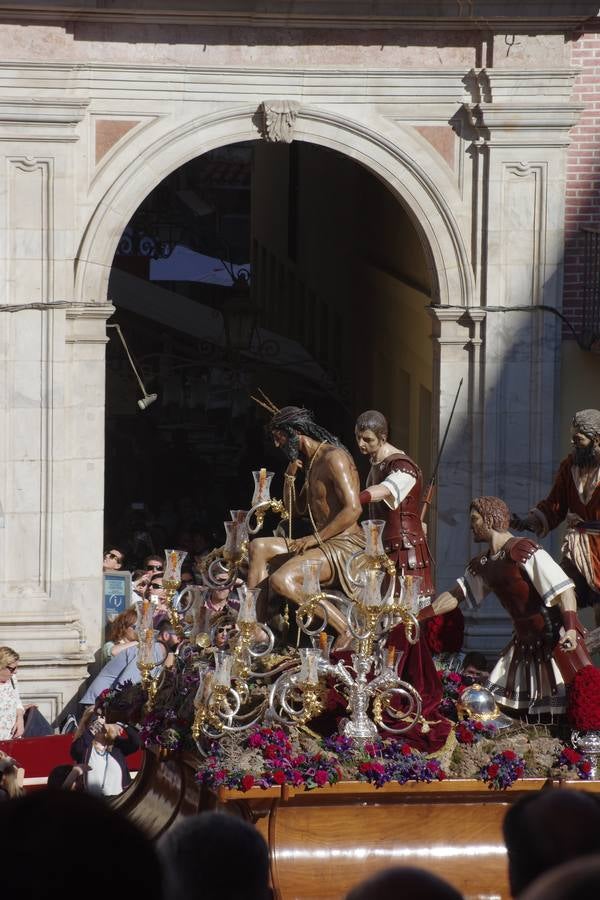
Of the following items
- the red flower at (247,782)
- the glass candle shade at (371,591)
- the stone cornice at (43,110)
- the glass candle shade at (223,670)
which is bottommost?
the red flower at (247,782)

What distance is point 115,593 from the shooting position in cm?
1358

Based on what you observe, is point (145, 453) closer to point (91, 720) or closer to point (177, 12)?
point (177, 12)

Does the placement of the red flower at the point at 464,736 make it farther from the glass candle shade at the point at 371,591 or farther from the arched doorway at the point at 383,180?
the arched doorway at the point at 383,180

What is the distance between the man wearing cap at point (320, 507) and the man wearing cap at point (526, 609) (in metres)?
0.90

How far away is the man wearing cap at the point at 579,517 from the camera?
10.2 meters

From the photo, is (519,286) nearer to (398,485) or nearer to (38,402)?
(38,402)

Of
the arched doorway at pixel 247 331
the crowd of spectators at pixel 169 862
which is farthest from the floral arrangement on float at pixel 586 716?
the arched doorway at pixel 247 331

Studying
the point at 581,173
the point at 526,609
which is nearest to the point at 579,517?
the point at 526,609

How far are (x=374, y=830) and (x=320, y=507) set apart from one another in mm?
2279

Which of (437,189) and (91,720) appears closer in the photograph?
(91,720)

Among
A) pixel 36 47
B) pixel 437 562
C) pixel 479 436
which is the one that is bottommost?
pixel 437 562

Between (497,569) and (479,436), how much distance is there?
15.5 ft

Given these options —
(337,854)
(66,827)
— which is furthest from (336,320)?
(66,827)

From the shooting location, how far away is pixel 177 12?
43.6 ft
